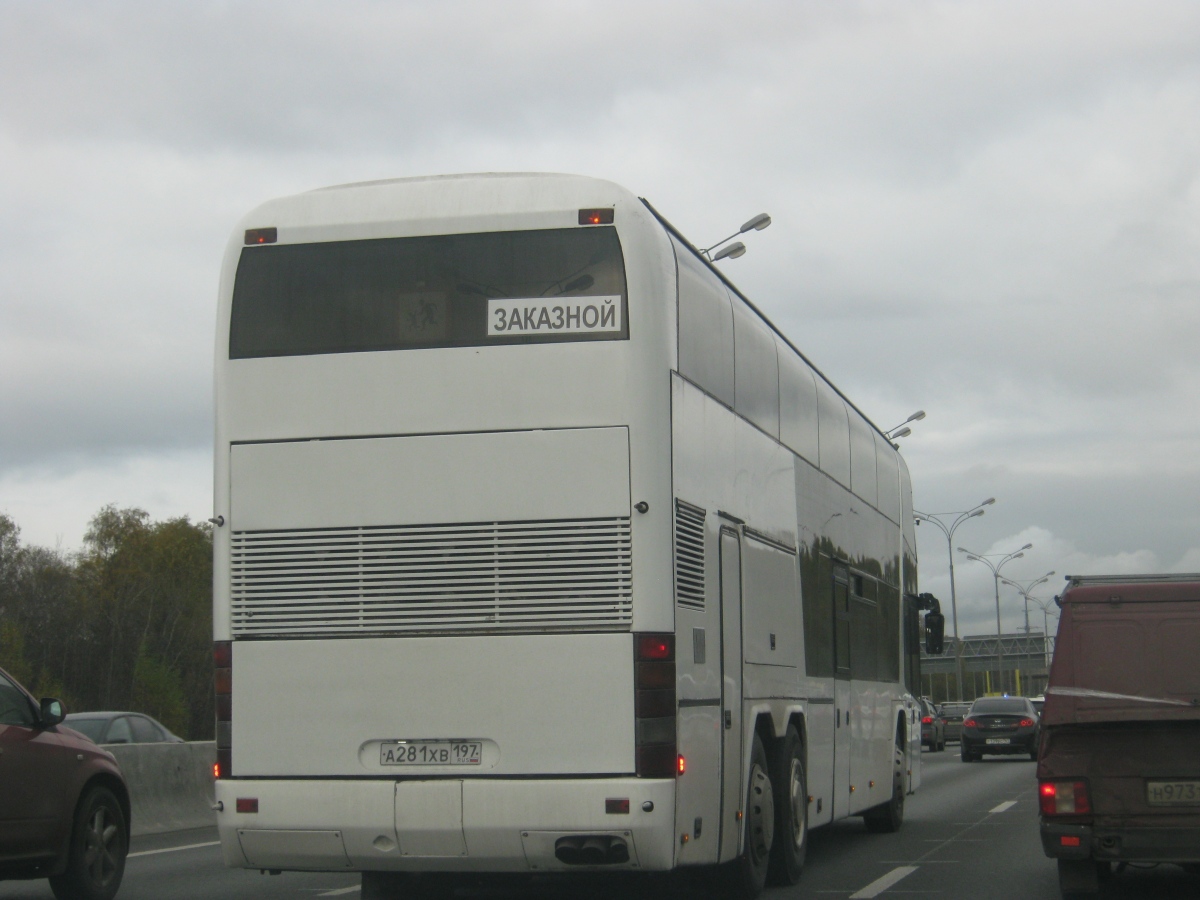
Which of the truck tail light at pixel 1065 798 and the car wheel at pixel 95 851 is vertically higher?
the truck tail light at pixel 1065 798

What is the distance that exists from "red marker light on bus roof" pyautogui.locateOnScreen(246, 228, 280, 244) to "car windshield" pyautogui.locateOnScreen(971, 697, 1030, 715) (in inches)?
1300

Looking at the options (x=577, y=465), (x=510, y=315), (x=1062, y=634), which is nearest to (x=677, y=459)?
(x=577, y=465)

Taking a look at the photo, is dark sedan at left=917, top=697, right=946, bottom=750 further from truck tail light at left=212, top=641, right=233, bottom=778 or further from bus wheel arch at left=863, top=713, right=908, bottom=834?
truck tail light at left=212, top=641, right=233, bottom=778

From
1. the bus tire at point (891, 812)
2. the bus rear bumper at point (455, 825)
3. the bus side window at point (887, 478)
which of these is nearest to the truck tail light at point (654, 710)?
the bus rear bumper at point (455, 825)

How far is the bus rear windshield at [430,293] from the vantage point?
29.8 ft

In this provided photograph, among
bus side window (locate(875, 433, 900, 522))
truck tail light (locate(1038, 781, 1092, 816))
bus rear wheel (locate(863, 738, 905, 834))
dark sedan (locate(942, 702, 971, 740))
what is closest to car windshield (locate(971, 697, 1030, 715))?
dark sedan (locate(942, 702, 971, 740))

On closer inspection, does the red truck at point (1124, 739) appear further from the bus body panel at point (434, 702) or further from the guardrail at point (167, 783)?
the guardrail at point (167, 783)

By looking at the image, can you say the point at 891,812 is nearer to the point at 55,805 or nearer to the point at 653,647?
the point at 55,805

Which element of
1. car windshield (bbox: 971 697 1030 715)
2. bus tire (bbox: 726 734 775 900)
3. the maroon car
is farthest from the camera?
car windshield (bbox: 971 697 1030 715)

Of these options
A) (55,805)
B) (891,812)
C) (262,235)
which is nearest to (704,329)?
(262,235)

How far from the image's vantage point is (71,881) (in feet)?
36.4

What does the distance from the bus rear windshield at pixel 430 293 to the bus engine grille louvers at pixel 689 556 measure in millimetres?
1085

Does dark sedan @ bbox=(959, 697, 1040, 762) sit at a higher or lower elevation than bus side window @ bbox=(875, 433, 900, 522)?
lower

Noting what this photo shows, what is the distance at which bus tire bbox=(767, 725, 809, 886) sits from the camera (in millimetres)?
11688
